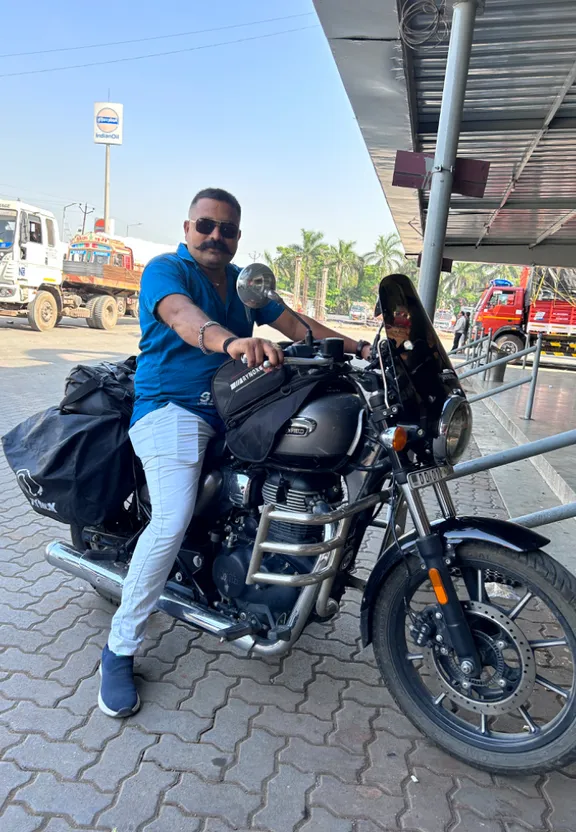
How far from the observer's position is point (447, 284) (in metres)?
62.7

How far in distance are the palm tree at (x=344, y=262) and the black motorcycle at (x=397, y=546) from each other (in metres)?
62.0

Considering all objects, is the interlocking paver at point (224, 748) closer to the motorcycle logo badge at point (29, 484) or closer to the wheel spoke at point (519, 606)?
the wheel spoke at point (519, 606)

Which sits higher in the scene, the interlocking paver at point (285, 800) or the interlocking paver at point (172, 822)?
the interlocking paver at point (285, 800)

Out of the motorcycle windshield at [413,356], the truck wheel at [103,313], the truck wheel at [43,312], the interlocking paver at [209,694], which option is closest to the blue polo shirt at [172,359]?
the motorcycle windshield at [413,356]

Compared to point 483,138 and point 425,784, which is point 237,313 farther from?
point 483,138

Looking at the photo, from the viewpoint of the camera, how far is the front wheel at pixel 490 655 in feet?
6.19

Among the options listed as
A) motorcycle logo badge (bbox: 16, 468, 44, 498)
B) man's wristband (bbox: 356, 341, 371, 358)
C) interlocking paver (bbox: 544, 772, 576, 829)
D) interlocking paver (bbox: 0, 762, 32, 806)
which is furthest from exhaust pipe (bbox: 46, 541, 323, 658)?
interlocking paver (bbox: 544, 772, 576, 829)

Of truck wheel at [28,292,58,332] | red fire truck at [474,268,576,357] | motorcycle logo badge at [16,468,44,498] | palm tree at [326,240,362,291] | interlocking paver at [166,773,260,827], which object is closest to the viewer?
interlocking paver at [166,773,260,827]

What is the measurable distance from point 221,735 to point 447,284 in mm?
64585

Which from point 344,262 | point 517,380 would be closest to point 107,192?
point 344,262

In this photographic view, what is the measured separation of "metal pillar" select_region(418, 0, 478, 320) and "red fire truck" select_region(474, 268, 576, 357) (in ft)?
48.2

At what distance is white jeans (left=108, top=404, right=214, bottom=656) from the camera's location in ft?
7.32

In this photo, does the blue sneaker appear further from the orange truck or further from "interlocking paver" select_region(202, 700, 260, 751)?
the orange truck

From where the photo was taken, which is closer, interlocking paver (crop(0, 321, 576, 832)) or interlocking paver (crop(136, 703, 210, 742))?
interlocking paver (crop(0, 321, 576, 832))
